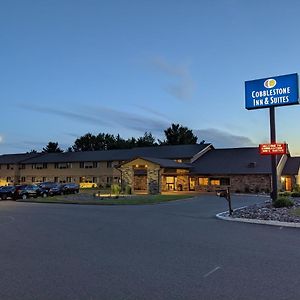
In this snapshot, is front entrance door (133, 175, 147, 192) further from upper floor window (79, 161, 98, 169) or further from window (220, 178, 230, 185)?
upper floor window (79, 161, 98, 169)

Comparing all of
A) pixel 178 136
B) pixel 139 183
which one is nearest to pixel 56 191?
pixel 139 183

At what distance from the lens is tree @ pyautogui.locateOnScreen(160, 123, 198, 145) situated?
9538cm

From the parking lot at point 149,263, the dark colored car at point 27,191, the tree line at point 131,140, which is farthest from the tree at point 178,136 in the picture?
the parking lot at point 149,263

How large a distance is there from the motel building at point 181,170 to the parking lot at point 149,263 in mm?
32109

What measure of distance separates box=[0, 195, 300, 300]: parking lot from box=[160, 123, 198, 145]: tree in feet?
268

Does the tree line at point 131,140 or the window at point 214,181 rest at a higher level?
the tree line at point 131,140

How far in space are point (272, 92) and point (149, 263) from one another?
1845 cm

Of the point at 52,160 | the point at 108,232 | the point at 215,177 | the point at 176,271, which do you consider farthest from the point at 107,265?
the point at 52,160

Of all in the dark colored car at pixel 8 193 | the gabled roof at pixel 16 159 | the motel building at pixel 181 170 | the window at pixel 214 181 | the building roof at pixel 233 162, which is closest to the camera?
the dark colored car at pixel 8 193

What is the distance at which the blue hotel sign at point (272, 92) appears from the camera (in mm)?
23172

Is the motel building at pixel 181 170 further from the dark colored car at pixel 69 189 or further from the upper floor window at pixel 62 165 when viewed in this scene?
the dark colored car at pixel 69 189

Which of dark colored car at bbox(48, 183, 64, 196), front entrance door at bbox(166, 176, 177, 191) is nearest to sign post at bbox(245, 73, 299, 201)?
dark colored car at bbox(48, 183, 64, 196)

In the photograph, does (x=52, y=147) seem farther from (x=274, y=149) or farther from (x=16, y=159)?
(x=274, y=149)

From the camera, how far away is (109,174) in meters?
63.6
